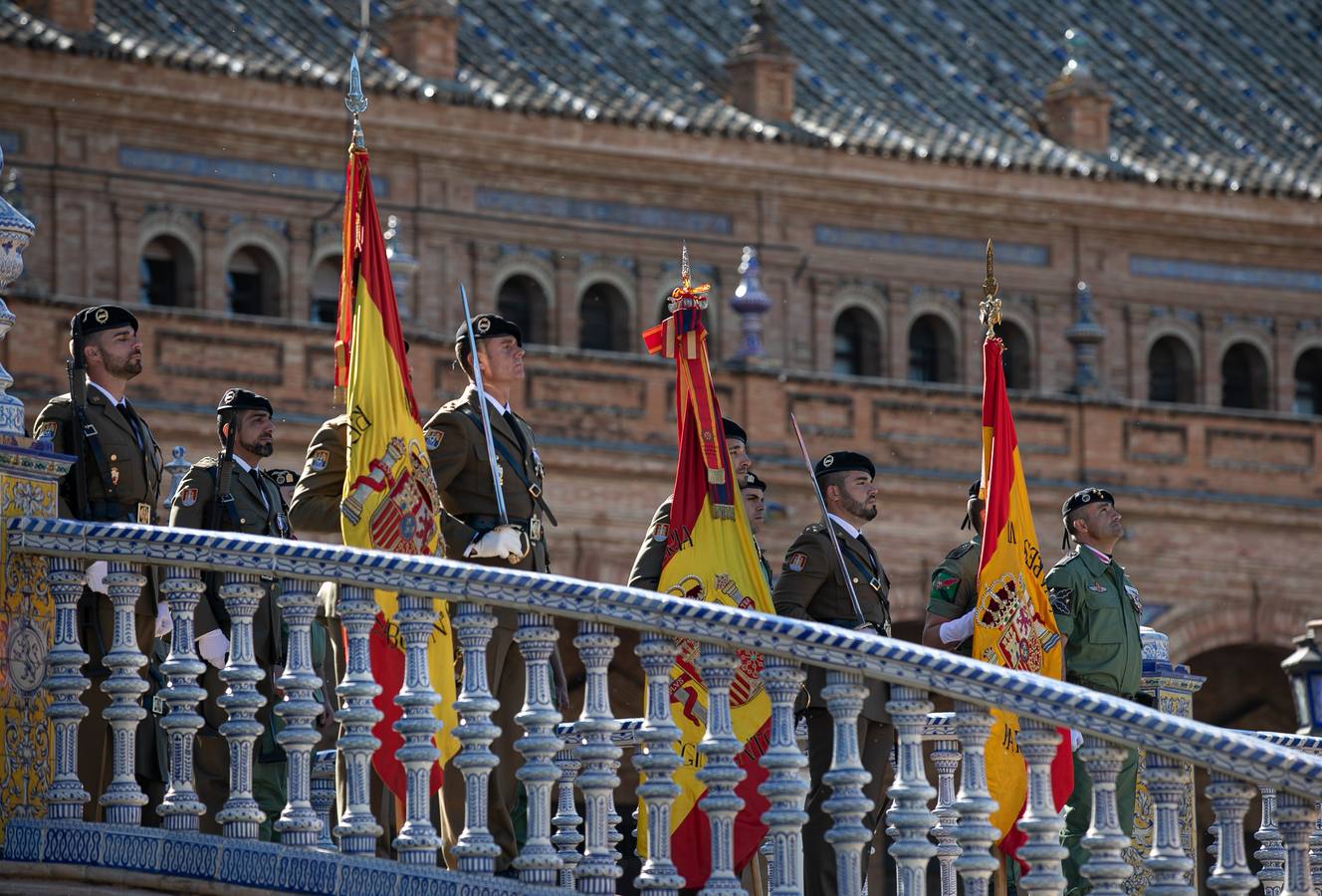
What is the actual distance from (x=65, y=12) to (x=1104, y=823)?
19.5 metres

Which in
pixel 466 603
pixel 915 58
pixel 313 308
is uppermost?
pixel 915 58

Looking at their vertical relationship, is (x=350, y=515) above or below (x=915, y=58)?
below

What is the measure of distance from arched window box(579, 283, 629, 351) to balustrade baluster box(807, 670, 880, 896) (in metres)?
21.3

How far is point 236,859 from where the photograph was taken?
28.2ft

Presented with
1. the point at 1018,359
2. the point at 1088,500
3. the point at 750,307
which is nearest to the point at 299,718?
the point at 1088,500

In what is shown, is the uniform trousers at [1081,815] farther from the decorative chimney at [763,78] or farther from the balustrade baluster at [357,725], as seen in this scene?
the decorative chimney at [763,78]

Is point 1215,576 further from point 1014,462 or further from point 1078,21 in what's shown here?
point 1014,462

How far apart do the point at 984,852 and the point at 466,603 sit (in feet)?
4.70

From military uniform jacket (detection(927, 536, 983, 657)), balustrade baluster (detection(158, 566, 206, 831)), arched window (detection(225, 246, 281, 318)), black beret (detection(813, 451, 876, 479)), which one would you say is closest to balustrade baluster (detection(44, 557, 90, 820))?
balustrade baluster (detection(158, 566, 206, 831))

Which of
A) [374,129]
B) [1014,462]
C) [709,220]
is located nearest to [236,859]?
[1014,462]

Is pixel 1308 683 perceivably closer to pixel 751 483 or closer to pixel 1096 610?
pixel 1096 610

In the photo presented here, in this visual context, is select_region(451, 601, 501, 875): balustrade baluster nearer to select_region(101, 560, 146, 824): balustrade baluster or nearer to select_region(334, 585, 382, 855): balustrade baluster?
select_region(334, 585, 382, 855): balustrade baluster

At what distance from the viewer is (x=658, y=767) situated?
8.55 meters

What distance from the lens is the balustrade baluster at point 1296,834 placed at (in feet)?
27.1
